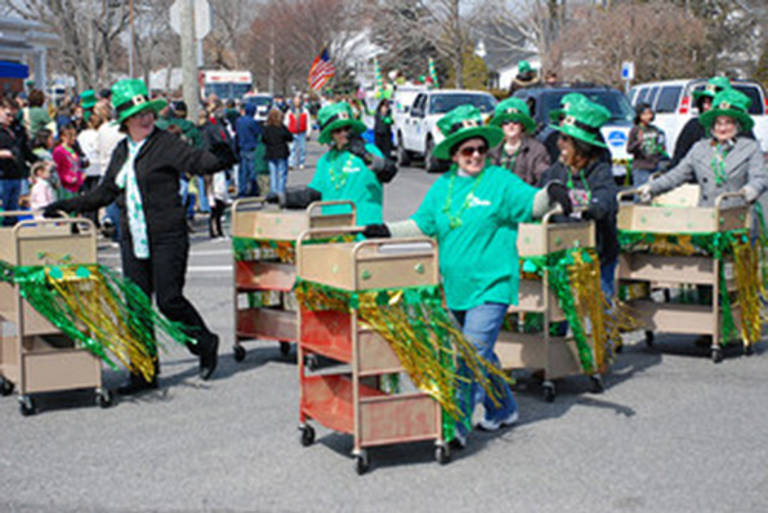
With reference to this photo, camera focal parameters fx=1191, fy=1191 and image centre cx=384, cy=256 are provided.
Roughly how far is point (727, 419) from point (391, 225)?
2406 millimetres

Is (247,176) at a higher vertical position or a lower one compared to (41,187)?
lower

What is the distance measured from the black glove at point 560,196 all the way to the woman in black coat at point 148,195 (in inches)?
95.4

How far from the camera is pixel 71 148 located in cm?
1563

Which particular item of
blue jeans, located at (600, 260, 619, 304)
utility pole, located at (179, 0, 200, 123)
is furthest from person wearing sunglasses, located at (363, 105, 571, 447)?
utility pole, located at (179, 0, 200, 123)

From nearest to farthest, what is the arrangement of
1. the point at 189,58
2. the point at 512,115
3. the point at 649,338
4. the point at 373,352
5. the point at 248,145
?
the point at 373,352
the point at 649,338
the point at 512,115
the point at 189,58
the point at 248,145

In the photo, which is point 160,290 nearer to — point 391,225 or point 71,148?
point 391,225

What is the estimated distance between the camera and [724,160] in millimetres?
9016

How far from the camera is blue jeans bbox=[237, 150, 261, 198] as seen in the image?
21422 mm

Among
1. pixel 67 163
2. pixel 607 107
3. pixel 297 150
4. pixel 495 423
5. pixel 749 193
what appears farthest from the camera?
pixel 297 150

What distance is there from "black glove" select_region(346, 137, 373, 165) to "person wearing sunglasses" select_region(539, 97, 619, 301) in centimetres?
162

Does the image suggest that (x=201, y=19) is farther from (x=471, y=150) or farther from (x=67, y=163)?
(x=471, y=150)

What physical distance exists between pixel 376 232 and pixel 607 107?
55.3 feet

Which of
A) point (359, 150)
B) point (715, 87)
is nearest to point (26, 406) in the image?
point (359, 150)

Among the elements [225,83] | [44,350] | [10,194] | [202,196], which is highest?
[225,83]
